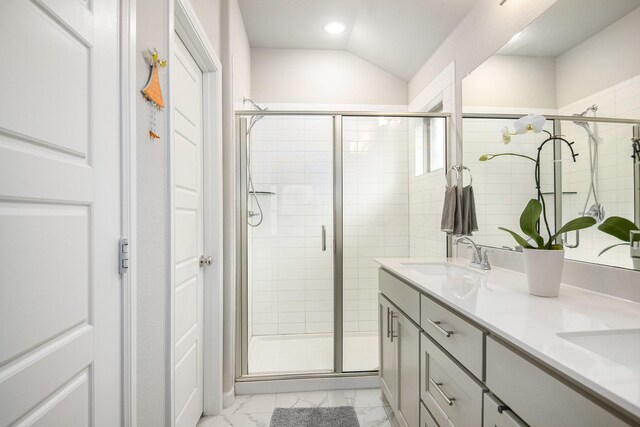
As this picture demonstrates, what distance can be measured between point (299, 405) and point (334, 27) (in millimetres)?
2873

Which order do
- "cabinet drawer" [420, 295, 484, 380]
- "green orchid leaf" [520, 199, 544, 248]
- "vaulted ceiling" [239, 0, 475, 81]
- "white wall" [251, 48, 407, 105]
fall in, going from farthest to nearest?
1. "white wall" [251, 48, 407, 105]
2. "vaulted ceiling" [239, 0, 475, 81]
3. "green orchid leaf" [520, 199, 544, 248]
4. "cabinet drawer" [420, 295, 484, 380]

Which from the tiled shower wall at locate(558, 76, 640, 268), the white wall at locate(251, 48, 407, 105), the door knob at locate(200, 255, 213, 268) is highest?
the white wall at locate(251, 48, 407, 105)

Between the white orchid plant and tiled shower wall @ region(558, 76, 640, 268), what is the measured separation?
0.06 meters

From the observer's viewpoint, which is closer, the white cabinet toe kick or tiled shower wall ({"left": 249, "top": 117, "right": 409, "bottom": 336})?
the white cabinet toe kick

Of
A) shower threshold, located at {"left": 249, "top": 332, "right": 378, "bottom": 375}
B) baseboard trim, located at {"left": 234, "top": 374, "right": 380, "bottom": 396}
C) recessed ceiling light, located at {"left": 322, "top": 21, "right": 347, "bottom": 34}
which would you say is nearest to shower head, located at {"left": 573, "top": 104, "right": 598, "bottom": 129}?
shower threshold, located at {"left": 249, "top": 332, "right": 378, "bottom": 375}

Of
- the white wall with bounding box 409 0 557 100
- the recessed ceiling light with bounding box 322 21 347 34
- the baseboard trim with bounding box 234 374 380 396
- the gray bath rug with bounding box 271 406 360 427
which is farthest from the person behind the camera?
the recessed ceiling light with bounding box 322 21 347 34

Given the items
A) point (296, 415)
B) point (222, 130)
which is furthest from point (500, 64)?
point (296, 415)

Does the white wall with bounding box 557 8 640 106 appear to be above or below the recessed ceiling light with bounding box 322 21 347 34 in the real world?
below

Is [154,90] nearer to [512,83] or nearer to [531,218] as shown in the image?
[531,218]

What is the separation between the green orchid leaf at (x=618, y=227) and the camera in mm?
1064

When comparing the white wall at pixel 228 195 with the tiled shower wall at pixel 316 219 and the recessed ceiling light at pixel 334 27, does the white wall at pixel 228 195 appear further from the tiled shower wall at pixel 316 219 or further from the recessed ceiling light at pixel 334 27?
the recessed ceiling light at pixel 334 27

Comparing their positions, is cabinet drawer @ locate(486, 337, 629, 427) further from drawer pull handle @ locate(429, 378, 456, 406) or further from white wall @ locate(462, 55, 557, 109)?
white wall @ locate(462, 55, 557, 109)

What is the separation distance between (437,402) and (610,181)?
3.31ft

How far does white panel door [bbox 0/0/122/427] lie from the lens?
1.85 feet
